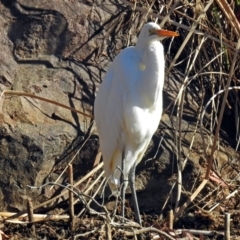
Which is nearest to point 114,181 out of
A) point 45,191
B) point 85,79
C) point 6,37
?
point 45,191

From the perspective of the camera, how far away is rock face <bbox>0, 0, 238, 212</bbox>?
9.47ft

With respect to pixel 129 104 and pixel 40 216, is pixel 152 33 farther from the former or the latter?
pixel 40 216

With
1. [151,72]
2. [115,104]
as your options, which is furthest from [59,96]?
[151,72]

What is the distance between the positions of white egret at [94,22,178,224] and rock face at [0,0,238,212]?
→ 0.93 ft

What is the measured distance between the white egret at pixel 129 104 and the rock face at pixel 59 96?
11.2 inches

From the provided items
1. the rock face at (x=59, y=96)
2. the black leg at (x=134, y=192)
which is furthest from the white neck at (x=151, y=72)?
the rock face at (x=59, y=96)

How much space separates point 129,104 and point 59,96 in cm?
54

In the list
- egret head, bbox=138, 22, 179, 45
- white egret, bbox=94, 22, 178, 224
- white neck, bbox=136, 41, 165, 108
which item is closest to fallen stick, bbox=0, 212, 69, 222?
white egret, bbox=94, 22, 178, 224

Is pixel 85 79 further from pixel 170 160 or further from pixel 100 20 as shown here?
pixel 170 160

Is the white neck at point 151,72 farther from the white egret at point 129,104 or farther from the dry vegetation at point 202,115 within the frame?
the dry vegetation at point 202,115

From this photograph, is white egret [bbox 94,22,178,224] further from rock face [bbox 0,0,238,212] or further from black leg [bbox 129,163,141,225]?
rock face [bbox 0,0,238,212]

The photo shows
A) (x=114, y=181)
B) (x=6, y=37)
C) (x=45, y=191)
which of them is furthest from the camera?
(x=6, y=37)

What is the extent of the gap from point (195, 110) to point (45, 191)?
0.83m

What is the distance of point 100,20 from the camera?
3314 millimetres
